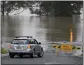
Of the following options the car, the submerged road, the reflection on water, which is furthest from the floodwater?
the submerged road

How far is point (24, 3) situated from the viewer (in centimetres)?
918

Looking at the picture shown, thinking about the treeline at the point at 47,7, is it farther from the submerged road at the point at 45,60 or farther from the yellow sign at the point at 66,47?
the submerged road at the point at 45,60

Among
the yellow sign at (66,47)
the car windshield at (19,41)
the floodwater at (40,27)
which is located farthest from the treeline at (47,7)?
the yellow sign at (66,47)

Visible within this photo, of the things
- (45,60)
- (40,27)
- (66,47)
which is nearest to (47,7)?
(40,27)

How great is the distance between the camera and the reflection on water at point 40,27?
377 inches

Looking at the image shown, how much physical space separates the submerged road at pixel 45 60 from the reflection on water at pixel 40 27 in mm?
508

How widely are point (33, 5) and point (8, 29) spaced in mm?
1476

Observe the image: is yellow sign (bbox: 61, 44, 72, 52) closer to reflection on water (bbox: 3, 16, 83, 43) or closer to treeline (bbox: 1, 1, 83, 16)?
reflection on water (bbox: 3, 16, 83, 43)

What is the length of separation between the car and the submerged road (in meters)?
0.16

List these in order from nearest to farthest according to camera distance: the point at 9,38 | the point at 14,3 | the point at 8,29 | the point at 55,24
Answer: the point at 14,3, the point at 9,38, the point at 8,29, the point at 55,24

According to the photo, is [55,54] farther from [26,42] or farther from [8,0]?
[8,0]

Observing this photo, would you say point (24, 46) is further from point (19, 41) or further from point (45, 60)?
point (45, 60)

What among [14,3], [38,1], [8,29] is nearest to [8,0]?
[14,3]

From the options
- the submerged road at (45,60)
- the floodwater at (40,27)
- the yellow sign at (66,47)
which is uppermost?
the floodwater at (40,27)
